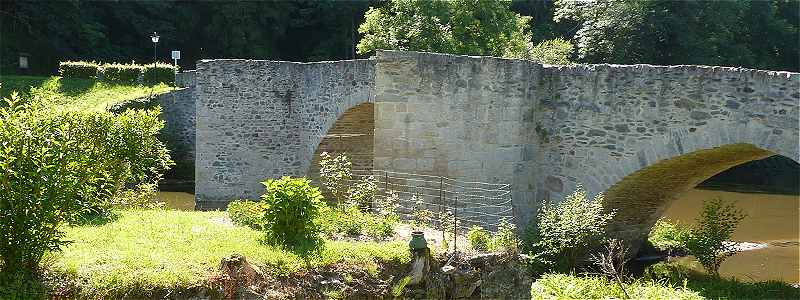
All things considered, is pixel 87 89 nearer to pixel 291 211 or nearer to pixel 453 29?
pixel 453 29

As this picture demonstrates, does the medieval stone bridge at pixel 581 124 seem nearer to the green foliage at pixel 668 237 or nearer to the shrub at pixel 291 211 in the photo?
the green foliage at pixel 668 237

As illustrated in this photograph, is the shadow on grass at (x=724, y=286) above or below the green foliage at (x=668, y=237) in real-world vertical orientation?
below

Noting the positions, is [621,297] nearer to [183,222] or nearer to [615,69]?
[615,69]

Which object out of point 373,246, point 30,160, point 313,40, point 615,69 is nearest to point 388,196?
point 373,246

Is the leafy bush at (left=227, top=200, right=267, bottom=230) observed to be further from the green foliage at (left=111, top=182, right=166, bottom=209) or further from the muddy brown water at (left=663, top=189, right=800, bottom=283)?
the muddy brown water at (left=663, top=189, right=800, bottom=283)

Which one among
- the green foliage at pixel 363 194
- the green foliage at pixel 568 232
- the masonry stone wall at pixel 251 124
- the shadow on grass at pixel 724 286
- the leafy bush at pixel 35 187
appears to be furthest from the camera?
the masonry stone wall at pixel 251 124

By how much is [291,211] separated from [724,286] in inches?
306

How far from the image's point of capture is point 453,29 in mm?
28078

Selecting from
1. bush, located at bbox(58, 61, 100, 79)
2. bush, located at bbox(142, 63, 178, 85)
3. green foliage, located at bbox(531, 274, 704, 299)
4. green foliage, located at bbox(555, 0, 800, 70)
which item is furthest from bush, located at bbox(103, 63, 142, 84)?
green foliage, located at bbox(531, 274, 704, 299)

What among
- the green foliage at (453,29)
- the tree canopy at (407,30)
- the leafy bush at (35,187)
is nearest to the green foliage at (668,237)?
the tree canopy at (407,30)

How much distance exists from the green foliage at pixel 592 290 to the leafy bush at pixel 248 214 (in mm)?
4193

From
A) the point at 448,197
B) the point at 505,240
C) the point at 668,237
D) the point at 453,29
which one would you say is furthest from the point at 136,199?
the point at 453,29

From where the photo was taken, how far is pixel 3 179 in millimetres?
8664

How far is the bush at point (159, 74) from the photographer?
31.8 meters
